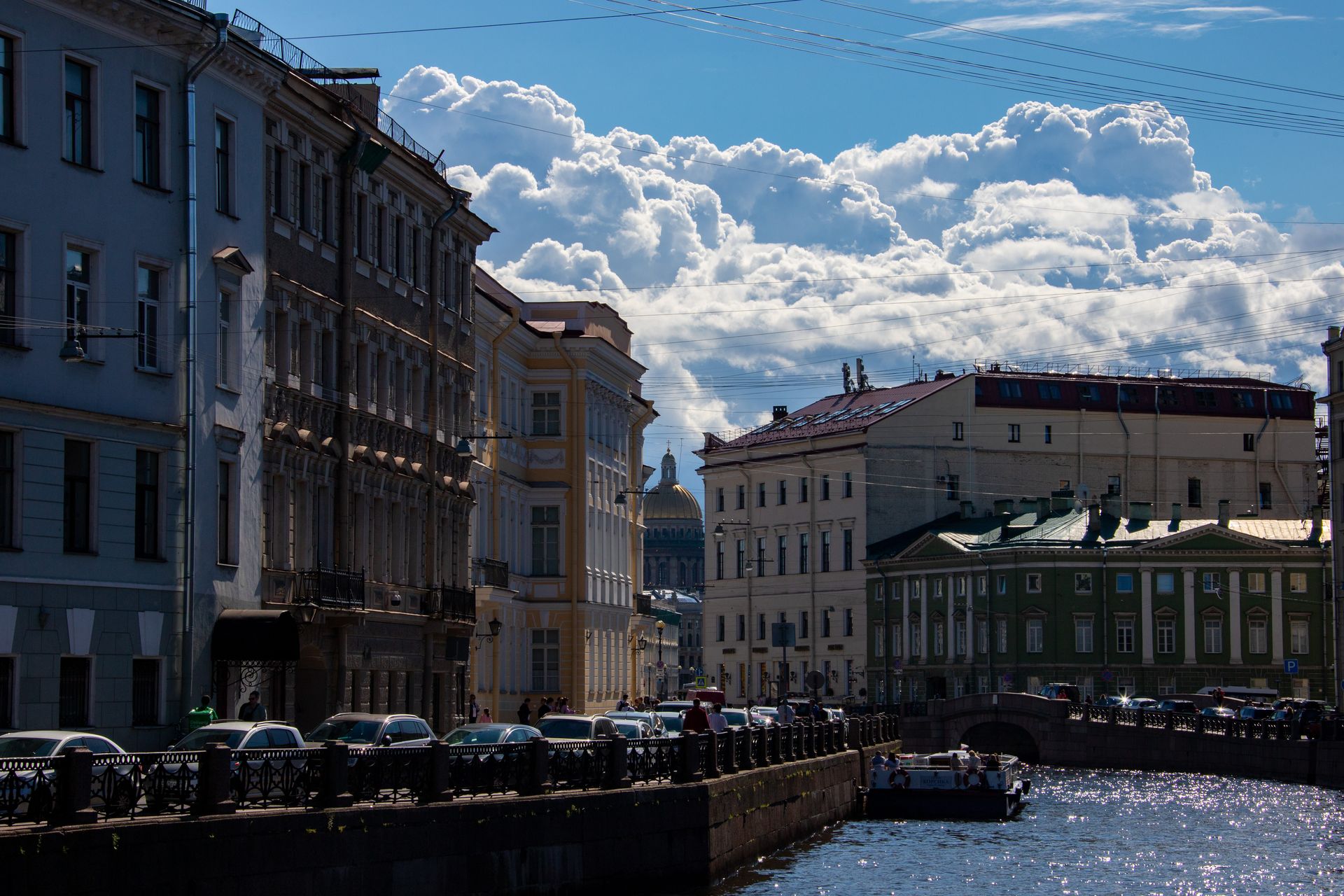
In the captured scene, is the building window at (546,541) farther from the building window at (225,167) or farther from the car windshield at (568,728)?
the building window at (225,167)

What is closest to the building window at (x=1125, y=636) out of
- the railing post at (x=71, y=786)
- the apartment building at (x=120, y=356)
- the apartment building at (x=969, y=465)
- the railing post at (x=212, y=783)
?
the apartment building at (x=969, y=465)

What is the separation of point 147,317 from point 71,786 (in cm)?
1423

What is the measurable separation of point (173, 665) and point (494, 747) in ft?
24.7

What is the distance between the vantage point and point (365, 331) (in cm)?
4297

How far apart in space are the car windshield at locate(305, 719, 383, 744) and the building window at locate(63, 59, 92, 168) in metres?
8.92

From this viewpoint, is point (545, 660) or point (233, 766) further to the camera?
point (545, 660)

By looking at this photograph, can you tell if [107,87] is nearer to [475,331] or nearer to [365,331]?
[365,331]

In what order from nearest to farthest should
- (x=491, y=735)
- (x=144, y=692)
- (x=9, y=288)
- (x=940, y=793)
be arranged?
1. (x=9, y=288)
2. (x=144, y=692)
3. (x=491, y=735)
4. (x=940, y=793)

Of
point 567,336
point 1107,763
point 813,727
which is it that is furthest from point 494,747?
point 1107,763

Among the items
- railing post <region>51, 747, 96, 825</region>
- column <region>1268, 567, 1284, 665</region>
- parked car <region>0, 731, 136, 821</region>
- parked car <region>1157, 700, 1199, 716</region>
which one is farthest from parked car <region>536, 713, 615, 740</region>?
column <region>1268, 567, 1284, 665</region>

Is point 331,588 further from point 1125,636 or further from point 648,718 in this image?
point 1125,636

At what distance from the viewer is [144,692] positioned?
1277 inches

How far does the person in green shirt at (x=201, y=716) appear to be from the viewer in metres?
31.9

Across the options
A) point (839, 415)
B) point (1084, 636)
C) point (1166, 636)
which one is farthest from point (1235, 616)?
point (839, 415)
